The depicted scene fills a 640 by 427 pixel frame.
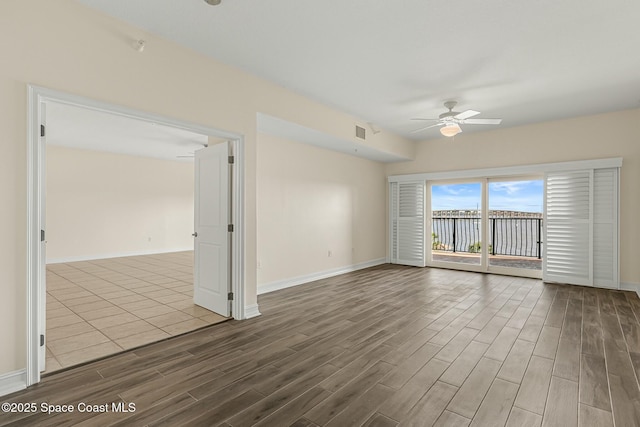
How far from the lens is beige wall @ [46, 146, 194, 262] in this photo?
7.60 m

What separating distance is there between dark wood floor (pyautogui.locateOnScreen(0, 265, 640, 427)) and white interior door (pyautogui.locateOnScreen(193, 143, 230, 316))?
1.87ft

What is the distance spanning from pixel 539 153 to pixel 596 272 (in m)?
2.29

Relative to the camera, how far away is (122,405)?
1.98 meters

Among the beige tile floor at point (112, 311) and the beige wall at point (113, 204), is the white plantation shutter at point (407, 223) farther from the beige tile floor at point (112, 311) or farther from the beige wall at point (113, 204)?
the beige wall at point (113, 204)

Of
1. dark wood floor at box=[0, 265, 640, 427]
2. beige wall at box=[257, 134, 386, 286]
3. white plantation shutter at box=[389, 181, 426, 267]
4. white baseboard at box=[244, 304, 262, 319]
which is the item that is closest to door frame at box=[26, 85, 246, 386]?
dark wood floor at box=[0, 265, 640, 427]

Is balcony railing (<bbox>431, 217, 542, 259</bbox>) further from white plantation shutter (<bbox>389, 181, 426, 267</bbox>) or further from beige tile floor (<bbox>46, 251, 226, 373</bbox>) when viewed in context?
beige tile floor (<bbox>46, 251, 226, 373</bbox>)

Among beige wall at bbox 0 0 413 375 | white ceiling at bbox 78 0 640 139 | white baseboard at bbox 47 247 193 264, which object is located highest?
white ceiling at bbox 78 0 640 139

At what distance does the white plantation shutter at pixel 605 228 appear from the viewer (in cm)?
503

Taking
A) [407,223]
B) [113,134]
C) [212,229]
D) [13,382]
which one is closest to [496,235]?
[407,223]

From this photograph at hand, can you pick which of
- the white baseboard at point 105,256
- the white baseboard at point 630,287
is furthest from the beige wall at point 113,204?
the white baseboard at point 630,287

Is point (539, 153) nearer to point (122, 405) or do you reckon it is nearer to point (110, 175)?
point (122, 405)

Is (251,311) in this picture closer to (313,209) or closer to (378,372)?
(378,372)

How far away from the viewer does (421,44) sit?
3.04 meters

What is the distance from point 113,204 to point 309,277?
6.48 metres
